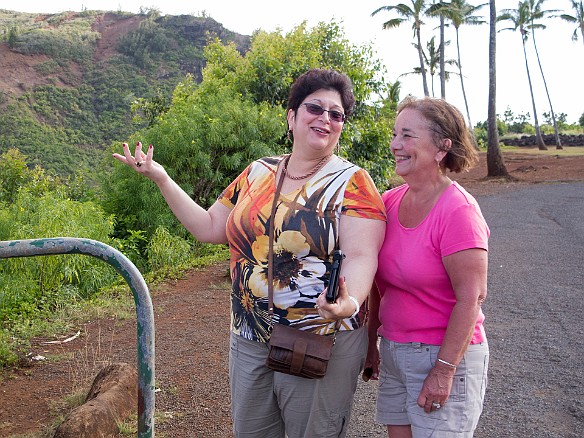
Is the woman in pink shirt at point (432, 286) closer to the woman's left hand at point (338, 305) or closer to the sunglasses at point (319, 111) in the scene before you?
the sunglasses at point (319, 111)

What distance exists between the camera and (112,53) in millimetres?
41969

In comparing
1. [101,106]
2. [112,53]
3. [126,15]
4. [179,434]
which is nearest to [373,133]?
[179,434]

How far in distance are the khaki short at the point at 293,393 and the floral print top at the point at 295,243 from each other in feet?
0.26

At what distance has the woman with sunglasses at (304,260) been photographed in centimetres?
247

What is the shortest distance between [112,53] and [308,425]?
42.5 m

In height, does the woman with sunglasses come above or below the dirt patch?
above

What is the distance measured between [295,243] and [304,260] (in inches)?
2.8

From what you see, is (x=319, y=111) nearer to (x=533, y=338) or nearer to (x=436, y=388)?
(x=436, y=388)

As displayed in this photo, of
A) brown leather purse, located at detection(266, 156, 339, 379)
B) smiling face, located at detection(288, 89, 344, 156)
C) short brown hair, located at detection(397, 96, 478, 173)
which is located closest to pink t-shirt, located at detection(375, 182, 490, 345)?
short brown hair, located at detection(397, 96, 478, 173)

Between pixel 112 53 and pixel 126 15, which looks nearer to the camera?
pixel 112 53

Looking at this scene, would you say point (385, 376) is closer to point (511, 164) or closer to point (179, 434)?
point (179, 434)

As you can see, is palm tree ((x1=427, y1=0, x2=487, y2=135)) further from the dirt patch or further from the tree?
the dirt patch

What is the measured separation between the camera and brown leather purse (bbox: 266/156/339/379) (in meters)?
2.39

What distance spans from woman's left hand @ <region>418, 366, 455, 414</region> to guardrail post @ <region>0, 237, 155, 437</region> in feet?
3.14
